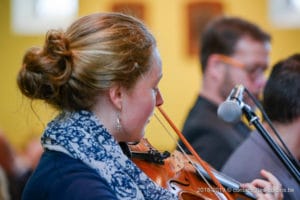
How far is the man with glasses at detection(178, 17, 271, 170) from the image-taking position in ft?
8.61

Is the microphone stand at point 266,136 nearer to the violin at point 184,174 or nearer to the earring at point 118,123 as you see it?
the violin at point 184,174

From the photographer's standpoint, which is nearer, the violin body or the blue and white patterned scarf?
the blue and white patterned scarf

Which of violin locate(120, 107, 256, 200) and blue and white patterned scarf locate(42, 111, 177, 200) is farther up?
blue and white patterned scarf locate(42, 111, 177, 200)

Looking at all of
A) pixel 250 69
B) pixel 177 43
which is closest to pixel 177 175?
pixel 250 69

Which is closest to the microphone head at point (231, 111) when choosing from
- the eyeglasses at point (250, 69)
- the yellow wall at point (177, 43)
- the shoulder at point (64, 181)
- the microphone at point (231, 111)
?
the microphone at point (231, 111)

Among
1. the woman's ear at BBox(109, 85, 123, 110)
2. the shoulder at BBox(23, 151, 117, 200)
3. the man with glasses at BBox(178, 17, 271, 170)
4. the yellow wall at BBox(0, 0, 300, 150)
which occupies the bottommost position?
the yellow wall at BBox(0, 0, 300, 150)

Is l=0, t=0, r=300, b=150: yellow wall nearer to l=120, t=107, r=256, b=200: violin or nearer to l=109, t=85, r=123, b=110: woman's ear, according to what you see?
l=120, t=107, r=256, b=200: violin

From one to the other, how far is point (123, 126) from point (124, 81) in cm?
9

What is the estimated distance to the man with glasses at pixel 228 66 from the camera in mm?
2623

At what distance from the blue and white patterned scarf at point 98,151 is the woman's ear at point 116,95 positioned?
5 cm

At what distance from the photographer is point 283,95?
2.00m

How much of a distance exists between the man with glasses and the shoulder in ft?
3.87

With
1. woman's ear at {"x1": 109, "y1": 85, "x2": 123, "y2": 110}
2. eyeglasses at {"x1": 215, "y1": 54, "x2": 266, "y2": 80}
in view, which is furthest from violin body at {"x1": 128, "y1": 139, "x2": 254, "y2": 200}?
eyeglasses at {"x1": 215, "y1": 54, "x2": 266, "y2": 80}

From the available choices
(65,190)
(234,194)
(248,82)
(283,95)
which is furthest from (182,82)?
(65,190)
